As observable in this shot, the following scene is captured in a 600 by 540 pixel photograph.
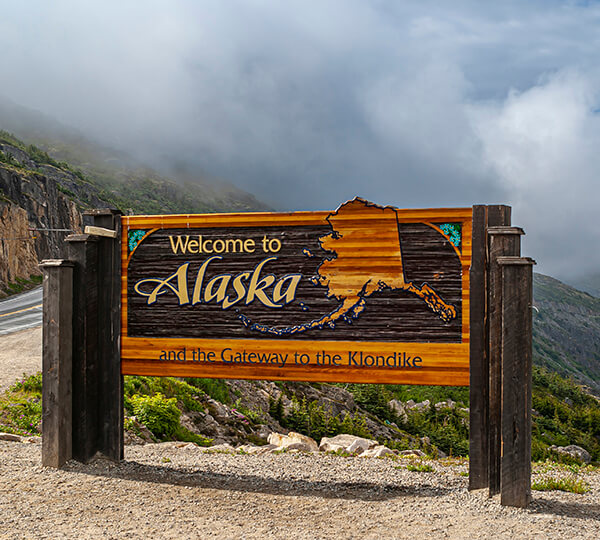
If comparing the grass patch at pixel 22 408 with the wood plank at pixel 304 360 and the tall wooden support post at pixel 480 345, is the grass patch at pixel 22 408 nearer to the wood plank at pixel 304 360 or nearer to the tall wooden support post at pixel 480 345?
the wood plank at pixel 304 360

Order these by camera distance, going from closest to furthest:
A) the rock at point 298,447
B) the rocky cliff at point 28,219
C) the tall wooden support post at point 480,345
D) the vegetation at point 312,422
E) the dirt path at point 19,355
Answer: the tall wooden support post at point 480,345 < the rock at point 298,447 < the dirt path at point 19,355 < the vegetation at point 312,422 < the rocky cliff at point 28,219

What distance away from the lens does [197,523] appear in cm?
457

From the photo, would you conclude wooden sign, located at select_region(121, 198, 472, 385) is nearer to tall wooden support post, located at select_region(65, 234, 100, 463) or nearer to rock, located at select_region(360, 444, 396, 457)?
tall wooden support post, located at select_region(65, 234, 100, 463)

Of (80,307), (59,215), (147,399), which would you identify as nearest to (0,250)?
(59,215)

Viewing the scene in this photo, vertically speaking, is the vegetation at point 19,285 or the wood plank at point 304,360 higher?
the vegetation at point 19,285

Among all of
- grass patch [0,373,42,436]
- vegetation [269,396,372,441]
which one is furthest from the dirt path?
vegetation [269,396,372,441]

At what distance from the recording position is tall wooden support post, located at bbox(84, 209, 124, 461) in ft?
19.8

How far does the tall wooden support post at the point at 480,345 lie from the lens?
17.2ft

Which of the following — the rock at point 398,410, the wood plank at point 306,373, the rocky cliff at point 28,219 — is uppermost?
the rocky cliff at point 28,219

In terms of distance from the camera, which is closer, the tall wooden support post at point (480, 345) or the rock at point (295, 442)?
the tall wooden support post at point (480, 345)

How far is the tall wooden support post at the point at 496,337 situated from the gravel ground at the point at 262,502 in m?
0.43

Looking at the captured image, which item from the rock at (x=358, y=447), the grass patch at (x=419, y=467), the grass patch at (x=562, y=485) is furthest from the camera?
the rock at (x=358, y=447)

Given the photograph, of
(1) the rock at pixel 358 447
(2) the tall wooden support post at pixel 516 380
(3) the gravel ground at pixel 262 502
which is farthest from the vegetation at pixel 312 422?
(2) the tall wooden support post at pixel 516 380

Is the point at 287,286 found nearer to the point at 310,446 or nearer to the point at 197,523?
the point at 197,523
